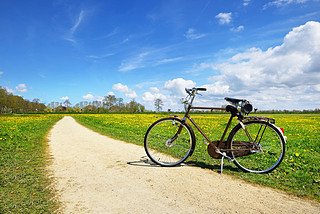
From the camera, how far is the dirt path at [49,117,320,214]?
110 inches

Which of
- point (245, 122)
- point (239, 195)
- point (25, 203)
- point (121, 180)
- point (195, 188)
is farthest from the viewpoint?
point (245, 122)

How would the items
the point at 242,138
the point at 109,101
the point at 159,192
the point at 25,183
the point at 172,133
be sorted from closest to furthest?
the point at 159,192 → the point at 25,183 → the point at 242,138 → the point at 172,133 → the point at 109,101

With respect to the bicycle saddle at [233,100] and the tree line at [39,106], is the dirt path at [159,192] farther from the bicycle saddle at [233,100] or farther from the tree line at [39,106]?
the tree line at [39,106]

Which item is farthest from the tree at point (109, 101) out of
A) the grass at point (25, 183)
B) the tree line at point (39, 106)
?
the grass at point (25, 183)

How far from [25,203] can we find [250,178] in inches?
171

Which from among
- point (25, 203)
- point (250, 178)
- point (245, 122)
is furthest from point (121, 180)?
point (245, 122)

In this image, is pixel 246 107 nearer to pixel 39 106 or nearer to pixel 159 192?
pixel 159 192

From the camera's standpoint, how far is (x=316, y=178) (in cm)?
391

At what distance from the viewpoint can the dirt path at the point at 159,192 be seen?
2799 millimetres

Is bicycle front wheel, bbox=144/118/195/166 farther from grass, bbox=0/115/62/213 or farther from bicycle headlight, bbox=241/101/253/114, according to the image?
grass, bbox=0/115/62/213

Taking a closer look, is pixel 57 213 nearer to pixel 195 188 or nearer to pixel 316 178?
pixel 195 188

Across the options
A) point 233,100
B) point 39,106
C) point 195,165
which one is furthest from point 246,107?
point 39,106

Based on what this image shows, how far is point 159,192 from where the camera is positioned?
10.8 feet

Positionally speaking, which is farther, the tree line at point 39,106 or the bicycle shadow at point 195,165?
the tree line at point 39,106
